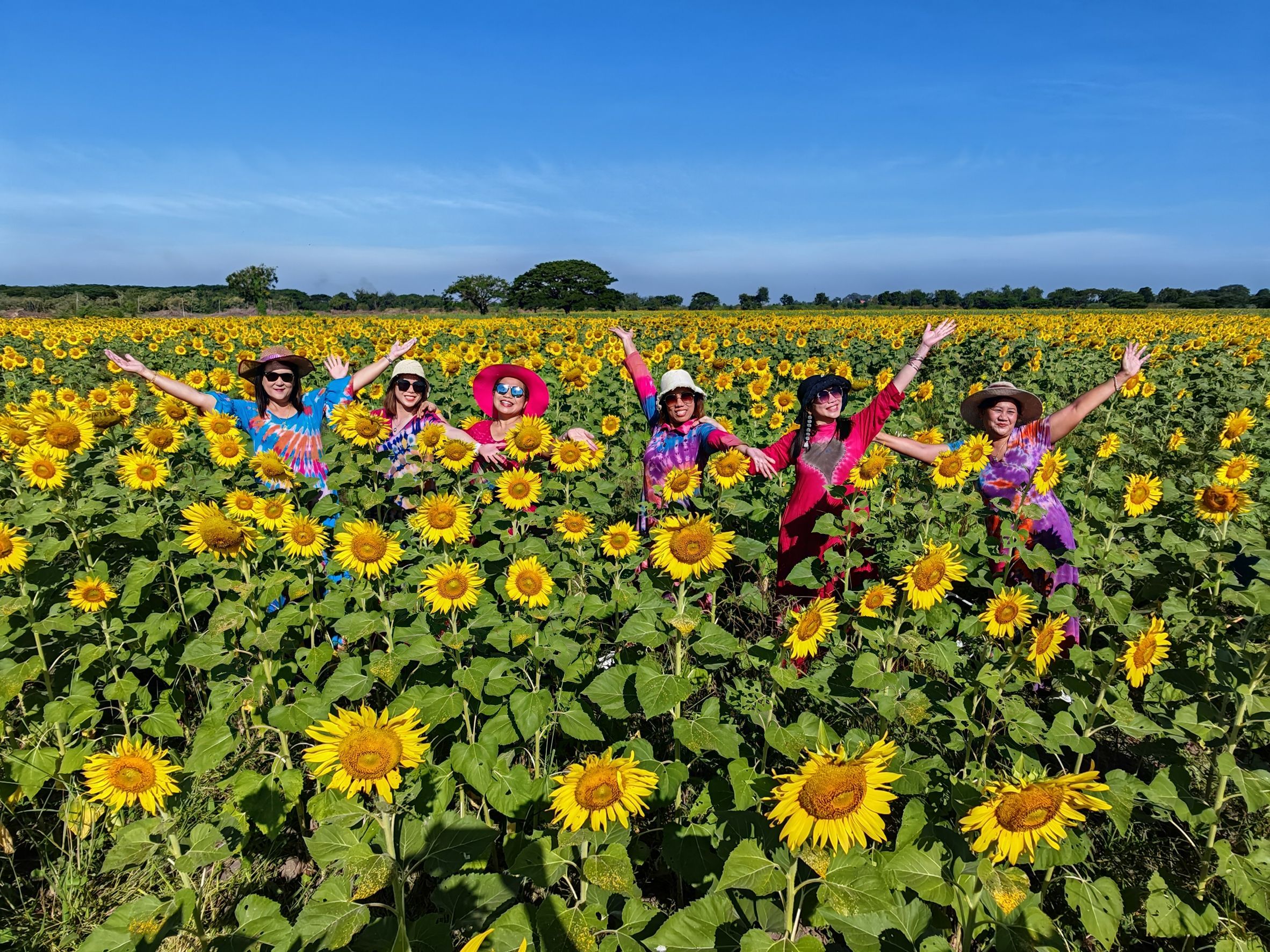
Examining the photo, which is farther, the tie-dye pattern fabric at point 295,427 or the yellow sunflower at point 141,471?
the tie-dye pattern fabric at point 295,427

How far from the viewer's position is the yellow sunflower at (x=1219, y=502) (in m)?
2.94

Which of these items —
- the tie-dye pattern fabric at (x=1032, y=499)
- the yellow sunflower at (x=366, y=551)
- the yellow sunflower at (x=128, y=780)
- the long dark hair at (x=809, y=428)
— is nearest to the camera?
the yellow sunflower at (x=128, y=780)

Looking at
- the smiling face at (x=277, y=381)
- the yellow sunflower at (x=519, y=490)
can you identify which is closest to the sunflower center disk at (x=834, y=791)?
the yellow sunflower at (x=519, y=490)

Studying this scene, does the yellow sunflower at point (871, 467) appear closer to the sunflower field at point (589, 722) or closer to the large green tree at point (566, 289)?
the sunflower field at point (589, 722)

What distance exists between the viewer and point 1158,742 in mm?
2258

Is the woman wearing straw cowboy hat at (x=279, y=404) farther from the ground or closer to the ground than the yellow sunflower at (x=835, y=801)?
farther from the ground

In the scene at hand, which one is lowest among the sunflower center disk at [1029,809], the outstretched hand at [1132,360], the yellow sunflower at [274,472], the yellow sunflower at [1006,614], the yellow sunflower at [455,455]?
the sunflower center disk at [1029,809]

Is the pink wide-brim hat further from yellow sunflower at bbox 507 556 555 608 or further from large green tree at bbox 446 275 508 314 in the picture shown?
large green tree at bbox 446 275 508 314

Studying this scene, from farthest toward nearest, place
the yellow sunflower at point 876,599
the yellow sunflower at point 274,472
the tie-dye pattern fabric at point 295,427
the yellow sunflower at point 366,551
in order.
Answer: the tie-dye pattern fabric at point 295,427, the yellow sunflower at point 274,472, the yellow sunflower at point 366,551, the yellow sunflower at point 876,599

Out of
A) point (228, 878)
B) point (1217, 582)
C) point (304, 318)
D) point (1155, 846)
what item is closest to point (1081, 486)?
point (1217, 582)

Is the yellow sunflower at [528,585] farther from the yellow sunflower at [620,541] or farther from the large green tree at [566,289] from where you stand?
the large green tree at [566,289]

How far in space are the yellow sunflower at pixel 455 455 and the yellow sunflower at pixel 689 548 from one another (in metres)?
1.38

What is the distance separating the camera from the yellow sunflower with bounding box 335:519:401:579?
276 cm

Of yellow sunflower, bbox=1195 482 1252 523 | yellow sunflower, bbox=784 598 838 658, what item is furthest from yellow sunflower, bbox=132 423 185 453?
yellow sunflower, bbox=1195 482 1252 523
